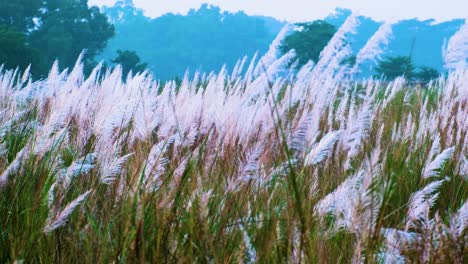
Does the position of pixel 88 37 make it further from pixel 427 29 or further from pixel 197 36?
pixel 427 29

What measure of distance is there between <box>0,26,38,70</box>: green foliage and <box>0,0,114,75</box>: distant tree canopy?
8.16 m

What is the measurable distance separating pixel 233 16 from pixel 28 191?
9602 centimetres

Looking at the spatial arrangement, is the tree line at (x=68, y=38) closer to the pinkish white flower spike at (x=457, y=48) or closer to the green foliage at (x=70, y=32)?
the green foliage at (x=70, y=32)

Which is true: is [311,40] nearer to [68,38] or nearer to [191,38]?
[68,38]

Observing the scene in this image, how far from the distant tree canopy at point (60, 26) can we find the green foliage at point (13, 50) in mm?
8161

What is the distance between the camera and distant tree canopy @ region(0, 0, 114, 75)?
4366cm

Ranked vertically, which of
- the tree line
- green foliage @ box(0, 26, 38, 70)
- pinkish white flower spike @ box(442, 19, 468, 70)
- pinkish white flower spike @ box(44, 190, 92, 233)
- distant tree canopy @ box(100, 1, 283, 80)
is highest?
distant tree canopy @ box(100, 1, 283, 80)

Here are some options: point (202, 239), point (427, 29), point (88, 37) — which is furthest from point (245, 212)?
point (427, 29)

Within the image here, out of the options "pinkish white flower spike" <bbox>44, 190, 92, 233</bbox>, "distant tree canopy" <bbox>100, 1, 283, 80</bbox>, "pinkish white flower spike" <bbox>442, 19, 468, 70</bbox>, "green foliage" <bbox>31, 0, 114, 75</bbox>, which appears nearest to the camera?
"pinkish white flower spike" <bbox>44, 190, 92, 233</bbox>

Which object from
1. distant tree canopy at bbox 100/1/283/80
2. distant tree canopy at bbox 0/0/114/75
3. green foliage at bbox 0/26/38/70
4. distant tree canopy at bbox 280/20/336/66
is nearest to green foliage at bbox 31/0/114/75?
distant tree canopy at bbox 0/0/114/75

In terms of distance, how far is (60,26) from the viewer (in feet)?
151

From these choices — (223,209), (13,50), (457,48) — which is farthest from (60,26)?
(223,209)

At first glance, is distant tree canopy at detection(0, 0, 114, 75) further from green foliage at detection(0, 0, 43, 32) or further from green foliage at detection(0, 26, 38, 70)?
green foliage at detection(0, 26, 38, 70)

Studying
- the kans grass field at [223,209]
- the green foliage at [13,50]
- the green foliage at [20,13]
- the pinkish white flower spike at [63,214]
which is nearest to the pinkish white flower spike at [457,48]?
the kans grass field at [223,209]
